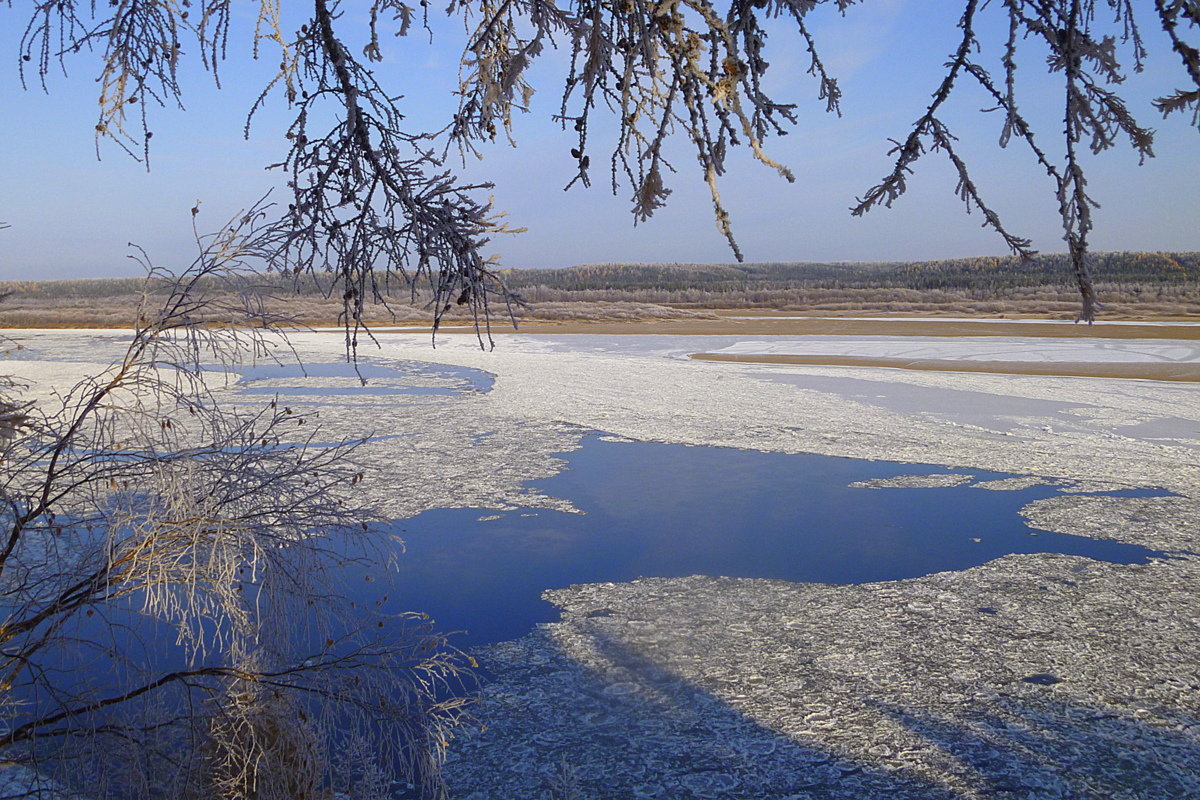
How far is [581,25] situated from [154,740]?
298cm

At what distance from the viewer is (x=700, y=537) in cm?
678

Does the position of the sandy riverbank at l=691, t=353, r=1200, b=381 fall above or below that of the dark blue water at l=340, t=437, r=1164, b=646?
above

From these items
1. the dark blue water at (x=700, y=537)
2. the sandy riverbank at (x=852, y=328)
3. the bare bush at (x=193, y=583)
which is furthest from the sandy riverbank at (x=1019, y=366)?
the bare bush at (x=193, y=583)

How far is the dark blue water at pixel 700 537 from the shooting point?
5.84 m

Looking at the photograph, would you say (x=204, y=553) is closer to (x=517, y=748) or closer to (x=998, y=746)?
(x=517, y=748)

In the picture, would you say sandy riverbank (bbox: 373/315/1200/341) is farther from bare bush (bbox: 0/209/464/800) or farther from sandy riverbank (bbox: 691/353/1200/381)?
bare bush (bbox: 0/209/464/800)

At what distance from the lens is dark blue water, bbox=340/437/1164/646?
5.84m

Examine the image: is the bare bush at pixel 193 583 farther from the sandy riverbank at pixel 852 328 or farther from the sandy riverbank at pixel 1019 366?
the sandy riverbank at pixel 852 328

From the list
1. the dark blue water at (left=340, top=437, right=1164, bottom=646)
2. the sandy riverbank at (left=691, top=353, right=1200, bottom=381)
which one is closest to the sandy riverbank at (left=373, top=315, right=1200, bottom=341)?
the sandy riverbank at (left=691, top=353, right=1200, bottom=381)

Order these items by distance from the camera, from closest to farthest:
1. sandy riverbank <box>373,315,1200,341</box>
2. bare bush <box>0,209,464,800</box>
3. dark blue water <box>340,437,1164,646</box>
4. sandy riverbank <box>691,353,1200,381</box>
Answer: bare bush <box>0,209,464,800</box>
dark blue water <box>340,437,1164,646</box>
sandy riverbank <box>691,353,1200,381</box>
sandy riverbank <box>373,315,1200,341</box>

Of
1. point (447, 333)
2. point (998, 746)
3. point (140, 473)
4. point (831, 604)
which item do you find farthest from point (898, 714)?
point (447, 333)

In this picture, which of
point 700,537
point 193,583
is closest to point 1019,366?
point 700,537

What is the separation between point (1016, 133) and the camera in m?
2.19

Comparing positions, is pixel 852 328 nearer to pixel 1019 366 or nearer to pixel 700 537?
pixel 1019 366
